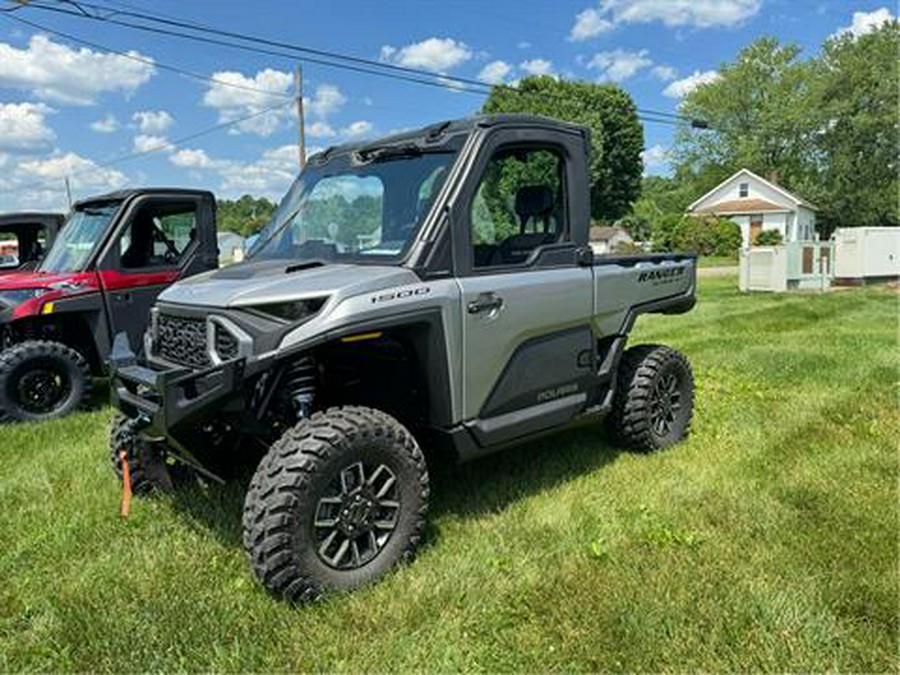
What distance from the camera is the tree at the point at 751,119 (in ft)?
193

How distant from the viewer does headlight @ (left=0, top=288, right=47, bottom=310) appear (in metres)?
6.89

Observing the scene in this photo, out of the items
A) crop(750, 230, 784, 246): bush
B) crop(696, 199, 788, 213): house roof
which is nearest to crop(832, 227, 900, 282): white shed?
crop(750, 230, 784, 246): bush

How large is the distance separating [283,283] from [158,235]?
479cm

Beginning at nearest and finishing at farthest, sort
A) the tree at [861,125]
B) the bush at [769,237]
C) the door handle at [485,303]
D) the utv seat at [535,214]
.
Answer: the door handle at [485,303], the utv seat at [535,214], the bush at [769,237], the tree at [861,125]

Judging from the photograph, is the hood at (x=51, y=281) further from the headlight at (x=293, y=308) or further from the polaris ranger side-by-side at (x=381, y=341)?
the headlight at (x=293, y=308)

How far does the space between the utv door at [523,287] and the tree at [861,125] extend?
2105 inches

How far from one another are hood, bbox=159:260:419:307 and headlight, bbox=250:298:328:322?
0.08 ft

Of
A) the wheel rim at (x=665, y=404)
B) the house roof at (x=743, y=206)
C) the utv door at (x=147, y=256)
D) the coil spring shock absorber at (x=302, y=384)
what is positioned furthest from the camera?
the house roof at (x=743, y=206)

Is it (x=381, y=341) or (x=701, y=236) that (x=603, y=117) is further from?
(x=381, y=341)

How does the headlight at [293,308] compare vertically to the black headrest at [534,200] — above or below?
below

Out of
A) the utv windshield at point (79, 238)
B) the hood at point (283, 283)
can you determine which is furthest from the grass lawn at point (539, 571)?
the utv windshield at point (79, 238)

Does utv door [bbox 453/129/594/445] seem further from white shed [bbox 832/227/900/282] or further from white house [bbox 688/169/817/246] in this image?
white house [bbox 688/169/817/246]

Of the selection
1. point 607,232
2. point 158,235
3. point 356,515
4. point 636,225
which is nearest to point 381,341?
point 356,515

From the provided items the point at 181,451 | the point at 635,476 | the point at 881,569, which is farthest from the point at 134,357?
the point at 881,569
